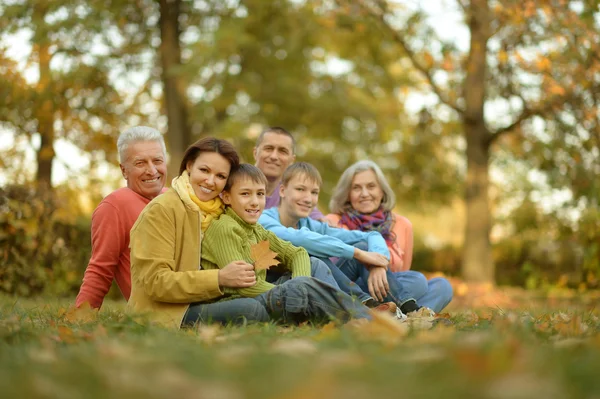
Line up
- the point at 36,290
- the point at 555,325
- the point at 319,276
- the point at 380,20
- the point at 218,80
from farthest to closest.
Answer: the point at 218,80
the point at 380,20
the point at 36,290
the point at 319,276
the point at 555,325

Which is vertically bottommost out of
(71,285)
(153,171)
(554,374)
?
(71,285)

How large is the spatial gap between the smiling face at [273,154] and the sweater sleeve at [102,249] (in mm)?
1508

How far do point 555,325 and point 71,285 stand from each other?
24.1ft

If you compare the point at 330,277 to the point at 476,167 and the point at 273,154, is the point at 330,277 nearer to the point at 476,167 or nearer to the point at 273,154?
the point at 273,154

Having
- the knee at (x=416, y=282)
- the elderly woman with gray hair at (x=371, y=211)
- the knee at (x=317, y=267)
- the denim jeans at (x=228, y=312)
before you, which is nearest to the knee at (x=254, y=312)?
the denim jeans at (x=228, y=312)

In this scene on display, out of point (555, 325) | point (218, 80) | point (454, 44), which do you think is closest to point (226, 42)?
point (218, 80)

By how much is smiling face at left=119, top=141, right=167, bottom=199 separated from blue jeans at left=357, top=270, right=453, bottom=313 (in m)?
1.54

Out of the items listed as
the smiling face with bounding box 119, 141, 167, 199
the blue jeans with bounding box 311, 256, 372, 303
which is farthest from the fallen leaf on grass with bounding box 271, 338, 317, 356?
the smiling face with bounding box 119, 141, 167, 199

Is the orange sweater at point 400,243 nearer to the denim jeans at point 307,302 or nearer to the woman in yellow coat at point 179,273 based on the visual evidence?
the denim jeans at point 307,302

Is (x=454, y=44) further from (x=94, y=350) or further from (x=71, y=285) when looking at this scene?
(x=94, y=350)

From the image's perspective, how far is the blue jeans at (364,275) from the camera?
4.94 m

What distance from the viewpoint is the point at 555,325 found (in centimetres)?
367

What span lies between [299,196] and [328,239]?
14.5 inches

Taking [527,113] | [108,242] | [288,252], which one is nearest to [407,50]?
[527,113]
